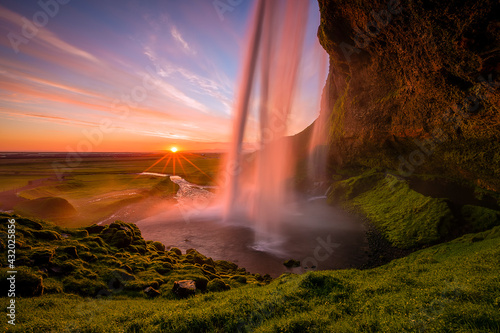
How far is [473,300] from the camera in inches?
296

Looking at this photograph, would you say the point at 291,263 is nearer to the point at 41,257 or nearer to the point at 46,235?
the point at 41,257

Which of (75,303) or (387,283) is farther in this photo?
(387,283)

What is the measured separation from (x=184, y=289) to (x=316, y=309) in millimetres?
7455

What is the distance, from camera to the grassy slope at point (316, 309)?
275 inches

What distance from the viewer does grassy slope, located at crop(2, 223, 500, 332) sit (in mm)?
6973

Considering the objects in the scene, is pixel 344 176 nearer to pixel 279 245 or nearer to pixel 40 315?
pixel 279 245

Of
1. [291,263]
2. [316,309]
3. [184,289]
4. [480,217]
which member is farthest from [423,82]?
[184,289]

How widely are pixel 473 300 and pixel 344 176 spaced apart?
155 ft

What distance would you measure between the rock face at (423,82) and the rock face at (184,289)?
2471 centimetres

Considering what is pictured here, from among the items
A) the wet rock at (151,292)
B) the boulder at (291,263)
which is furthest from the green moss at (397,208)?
the wet rock at (151,292)

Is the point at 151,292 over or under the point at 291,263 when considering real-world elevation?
over

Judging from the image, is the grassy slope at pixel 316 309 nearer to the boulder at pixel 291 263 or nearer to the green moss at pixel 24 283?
the green moss at pixel 24 283

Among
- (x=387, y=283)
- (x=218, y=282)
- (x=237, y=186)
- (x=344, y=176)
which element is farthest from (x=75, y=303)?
(x=344, y=176)

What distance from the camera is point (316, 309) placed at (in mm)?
8844
